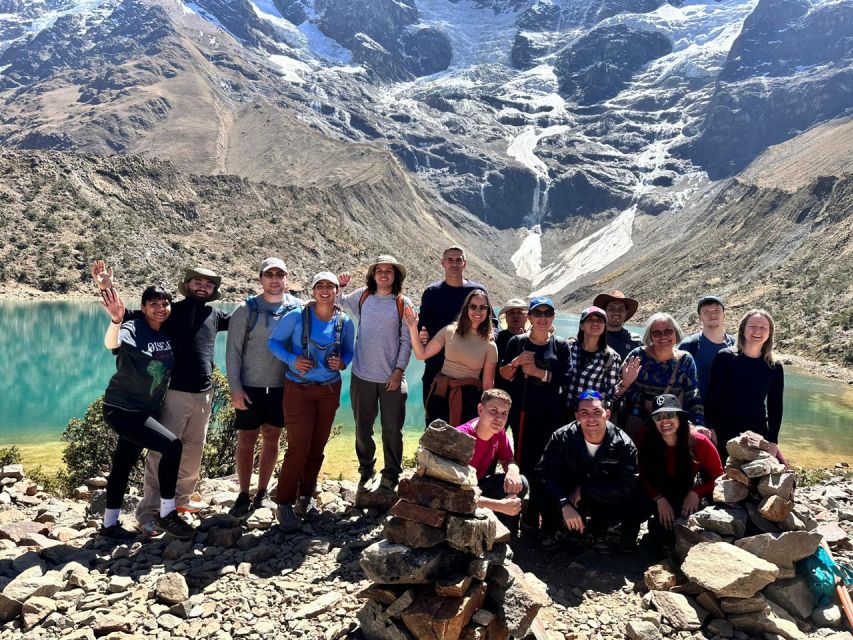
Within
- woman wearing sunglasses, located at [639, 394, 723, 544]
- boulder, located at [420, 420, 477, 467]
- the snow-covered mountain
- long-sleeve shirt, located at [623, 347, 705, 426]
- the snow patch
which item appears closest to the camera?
boulder, located at [420, 420, 477, 467]

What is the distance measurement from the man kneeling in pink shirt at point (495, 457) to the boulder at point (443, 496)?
60cm

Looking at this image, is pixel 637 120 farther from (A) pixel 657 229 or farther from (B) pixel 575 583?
(B) pixel 575 583

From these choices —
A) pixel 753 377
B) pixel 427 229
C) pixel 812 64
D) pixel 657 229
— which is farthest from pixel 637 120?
pixel 753 377

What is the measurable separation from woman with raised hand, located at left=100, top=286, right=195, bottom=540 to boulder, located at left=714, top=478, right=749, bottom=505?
467cm

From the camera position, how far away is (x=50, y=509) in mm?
6348

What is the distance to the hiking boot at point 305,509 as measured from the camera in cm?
613

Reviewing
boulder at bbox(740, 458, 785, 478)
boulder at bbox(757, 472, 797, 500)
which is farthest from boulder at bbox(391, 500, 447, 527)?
boulder at bbox(757, 472, 797, 500)

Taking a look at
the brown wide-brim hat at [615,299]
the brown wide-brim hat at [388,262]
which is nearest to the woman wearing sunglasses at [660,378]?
the brown wide-brim hat at [615,299]

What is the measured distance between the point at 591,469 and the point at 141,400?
4.00 metres

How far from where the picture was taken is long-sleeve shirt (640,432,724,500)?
5.70 metres

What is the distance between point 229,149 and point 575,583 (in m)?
115

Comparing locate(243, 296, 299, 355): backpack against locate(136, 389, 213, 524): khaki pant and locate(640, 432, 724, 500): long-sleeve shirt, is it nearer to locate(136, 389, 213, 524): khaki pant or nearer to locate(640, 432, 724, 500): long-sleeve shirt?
locate(136, 389, 213, 524): khaki pant

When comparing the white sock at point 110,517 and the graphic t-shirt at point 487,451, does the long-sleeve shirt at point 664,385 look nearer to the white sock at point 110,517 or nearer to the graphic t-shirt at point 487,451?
the graphic t-shirt at point 487,451

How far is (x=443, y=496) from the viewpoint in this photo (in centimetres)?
441
